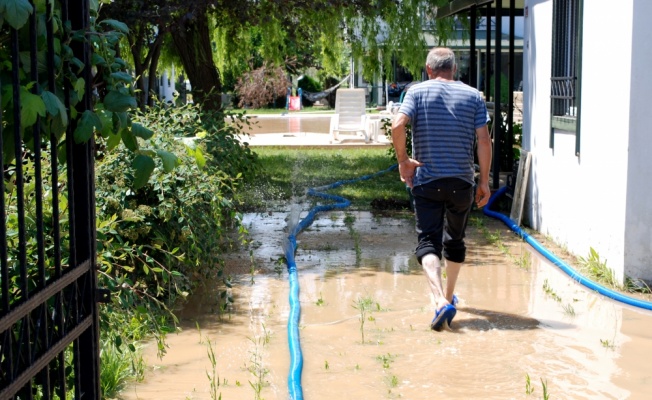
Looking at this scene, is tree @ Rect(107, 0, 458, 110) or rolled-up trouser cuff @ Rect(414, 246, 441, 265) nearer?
rolled-up trouser cuff @ Rect(414, 246, 441, 265)

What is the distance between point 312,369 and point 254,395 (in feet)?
1.97

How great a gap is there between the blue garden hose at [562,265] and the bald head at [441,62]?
2.24 meters

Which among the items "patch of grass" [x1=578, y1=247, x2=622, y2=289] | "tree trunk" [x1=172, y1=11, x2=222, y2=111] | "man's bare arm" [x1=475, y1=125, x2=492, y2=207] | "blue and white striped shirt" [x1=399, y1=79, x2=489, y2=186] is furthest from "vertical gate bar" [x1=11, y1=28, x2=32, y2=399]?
"tree trunk" [x1=172, y1=11, x2=222, y2=111]

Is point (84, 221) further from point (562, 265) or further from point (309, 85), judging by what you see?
point (309, 85)

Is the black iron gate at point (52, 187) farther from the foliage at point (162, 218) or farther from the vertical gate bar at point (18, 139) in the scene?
the foliage at point (162, 218)

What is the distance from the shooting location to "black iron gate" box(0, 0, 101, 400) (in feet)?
9.07

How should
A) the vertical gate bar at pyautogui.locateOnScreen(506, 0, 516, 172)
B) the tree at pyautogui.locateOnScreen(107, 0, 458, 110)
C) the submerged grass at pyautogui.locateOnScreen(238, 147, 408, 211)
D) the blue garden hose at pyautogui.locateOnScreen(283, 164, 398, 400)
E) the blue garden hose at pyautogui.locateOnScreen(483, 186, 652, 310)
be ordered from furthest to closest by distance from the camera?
the submerged grass at pyautogui.locateOnScreen(238, 147, 408, 211) < the tree at pyautogui.locateOnScreen(107, 0, 458, 110) < the vertical gate bar at pyautogui.locateOnScreen(506, 0, 516, 172) < the blue garden hose at pyautogui.locateOnScreen(483, 186, 652, 310) < the blue garden hose at pyautogui.locateOnScreen(283, 164, 398, 400)

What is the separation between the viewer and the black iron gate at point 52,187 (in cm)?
276

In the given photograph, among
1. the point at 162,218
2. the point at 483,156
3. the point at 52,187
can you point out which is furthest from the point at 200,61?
the point at 52,187

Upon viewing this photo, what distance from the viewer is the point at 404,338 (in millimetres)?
6250

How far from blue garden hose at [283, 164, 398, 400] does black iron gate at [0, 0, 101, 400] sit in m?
1.72

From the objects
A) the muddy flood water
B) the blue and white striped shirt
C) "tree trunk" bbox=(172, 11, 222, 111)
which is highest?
"tree trunk" bbox=(172, 11, 222, 111)

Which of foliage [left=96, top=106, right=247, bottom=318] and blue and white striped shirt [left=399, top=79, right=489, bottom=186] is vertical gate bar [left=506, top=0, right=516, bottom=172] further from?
foliage [left=96, top=106, right=247, bottom=318]

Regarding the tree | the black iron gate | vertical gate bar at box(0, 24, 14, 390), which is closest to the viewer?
vertical gate bar at box(0, 24, 14, 390)
